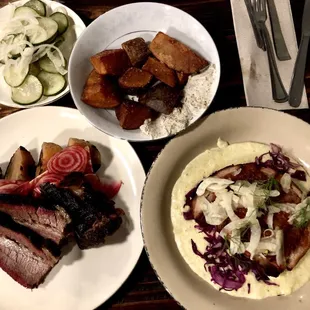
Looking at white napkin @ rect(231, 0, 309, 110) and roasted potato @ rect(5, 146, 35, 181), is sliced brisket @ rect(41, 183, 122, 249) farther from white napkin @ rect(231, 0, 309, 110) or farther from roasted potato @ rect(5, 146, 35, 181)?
white napkin @ rect(231, 0, 309, 110)

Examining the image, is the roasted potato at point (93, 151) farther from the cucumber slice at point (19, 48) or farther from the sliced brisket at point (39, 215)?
the cucumber slice at point (19, 48)

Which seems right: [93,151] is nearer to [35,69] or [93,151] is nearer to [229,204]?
[35,69]

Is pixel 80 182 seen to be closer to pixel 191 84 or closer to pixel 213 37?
pixel 191 84

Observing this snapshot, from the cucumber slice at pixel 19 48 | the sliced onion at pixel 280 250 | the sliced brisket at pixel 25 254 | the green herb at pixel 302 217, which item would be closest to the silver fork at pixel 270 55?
the green herb at pixel 302 217

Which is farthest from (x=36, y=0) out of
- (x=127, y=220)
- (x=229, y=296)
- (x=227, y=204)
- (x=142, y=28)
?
(x=229, y=296)

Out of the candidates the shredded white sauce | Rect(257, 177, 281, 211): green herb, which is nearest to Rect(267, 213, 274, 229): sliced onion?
Rect(257, 177, 281, 211): green herb

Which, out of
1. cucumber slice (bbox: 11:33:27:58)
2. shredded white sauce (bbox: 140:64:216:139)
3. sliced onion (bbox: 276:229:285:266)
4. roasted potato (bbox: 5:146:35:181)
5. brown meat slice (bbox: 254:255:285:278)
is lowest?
brown meat slice (bbox: 254:255:285:278)
